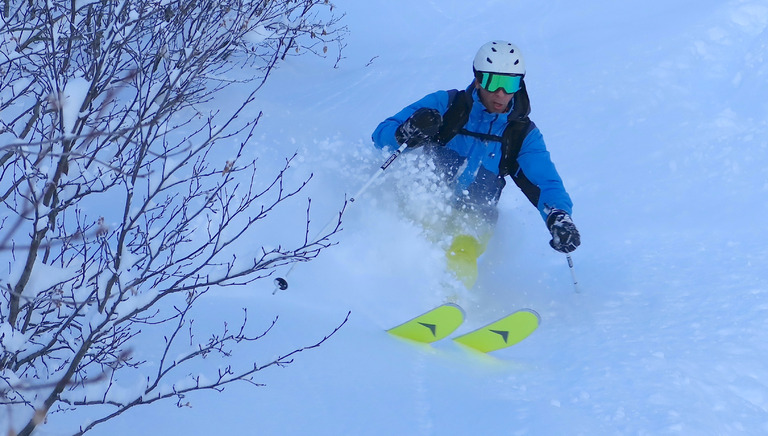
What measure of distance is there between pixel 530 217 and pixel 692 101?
292 centimetres

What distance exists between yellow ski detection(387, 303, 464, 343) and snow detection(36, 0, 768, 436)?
0.34 feet

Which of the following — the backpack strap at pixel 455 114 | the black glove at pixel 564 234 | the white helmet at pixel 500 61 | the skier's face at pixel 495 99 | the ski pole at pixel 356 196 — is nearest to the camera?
the ski pole at pixel 356 196

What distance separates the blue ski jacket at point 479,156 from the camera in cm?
502

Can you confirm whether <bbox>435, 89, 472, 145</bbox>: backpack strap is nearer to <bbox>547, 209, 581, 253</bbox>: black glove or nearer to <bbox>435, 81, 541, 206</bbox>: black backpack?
<bbox>435, 81, 541, 206</bbox>: black backpack

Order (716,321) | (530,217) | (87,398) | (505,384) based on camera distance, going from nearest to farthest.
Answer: (87,398) → (505,384) → (716,321) → (530,217)

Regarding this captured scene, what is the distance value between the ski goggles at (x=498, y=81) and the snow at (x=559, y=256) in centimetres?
93

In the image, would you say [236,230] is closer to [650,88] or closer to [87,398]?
[87,398]

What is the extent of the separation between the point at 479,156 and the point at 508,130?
0.95 feet

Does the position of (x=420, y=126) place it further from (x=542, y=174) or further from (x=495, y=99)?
(x=542, y=174)

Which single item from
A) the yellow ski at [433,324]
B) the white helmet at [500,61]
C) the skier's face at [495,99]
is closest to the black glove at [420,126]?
the skier's face at [495,99]

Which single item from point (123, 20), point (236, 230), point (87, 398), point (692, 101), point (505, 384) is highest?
point (692, 101)

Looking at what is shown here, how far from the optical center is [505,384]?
362cm

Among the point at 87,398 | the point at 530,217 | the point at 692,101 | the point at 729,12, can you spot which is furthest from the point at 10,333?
the point at 729,12

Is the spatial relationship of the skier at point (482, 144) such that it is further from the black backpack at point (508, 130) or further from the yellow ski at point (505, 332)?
the yellow ski at point (505, 332)
